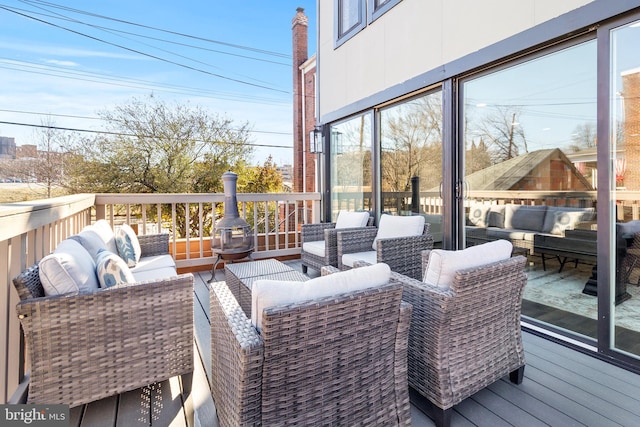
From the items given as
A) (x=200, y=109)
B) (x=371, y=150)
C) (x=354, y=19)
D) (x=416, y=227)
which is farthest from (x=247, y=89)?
(x=416, y=227)

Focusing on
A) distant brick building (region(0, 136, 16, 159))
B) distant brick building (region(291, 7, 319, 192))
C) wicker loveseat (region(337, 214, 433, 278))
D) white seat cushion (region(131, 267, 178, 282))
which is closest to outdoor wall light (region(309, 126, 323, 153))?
wicker loveseat (region(337, 214, 433, 278))

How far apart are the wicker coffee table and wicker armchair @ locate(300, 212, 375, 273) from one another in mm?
759

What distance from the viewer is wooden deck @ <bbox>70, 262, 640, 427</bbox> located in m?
1.60

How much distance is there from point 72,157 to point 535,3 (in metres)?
9.62

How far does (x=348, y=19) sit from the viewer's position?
4.94 m

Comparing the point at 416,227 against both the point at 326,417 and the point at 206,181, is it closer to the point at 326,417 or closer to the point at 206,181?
the point at 326,417

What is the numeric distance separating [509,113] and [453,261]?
2.03 metres

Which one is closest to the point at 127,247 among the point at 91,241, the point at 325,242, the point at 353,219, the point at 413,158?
the point at 91,241

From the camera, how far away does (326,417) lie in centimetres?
125

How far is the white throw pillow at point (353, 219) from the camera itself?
169 inches

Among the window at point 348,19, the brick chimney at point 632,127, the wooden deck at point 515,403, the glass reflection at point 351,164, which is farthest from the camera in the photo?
the glass reflection at point 351,164

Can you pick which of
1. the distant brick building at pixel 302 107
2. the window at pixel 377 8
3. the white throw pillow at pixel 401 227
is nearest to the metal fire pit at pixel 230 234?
the white throw pillow at pixel 401 227

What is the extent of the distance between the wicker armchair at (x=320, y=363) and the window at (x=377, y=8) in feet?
13.0

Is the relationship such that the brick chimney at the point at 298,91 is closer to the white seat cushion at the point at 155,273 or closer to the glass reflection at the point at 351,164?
the glass reflection at the point at 351,164
